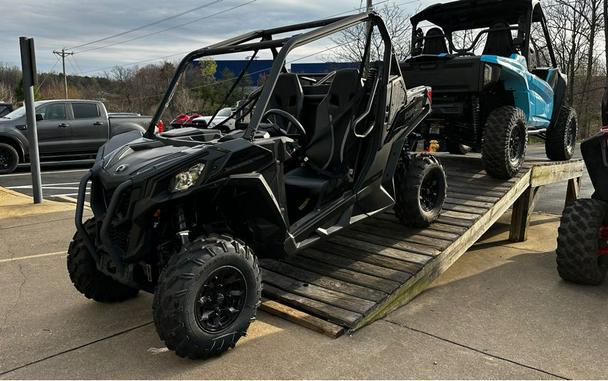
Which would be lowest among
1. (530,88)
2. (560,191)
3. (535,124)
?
(560,191)

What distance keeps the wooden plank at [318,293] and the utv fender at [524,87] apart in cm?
321

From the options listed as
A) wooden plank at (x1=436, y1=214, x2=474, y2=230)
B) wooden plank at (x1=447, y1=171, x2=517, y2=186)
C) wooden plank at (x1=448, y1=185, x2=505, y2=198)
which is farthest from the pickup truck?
wooden plank at (x1=436, y1=214, x2=474, y2=230)

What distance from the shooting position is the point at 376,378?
297 cm

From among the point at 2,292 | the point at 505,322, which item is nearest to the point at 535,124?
the point at 505,322

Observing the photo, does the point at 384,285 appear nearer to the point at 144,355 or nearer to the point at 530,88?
the point at 144,355

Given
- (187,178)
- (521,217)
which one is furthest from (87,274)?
(521,217)

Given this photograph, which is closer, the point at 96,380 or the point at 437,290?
the point at 96,380

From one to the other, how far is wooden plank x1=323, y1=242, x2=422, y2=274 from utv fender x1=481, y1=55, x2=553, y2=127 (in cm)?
257

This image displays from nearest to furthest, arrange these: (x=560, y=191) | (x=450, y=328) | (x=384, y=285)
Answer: (x=450, y=328) < (x=384, y=285) < (x=560, y=191)

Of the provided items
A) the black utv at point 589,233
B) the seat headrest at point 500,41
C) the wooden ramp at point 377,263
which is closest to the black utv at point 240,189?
the wooden ramp at point 377,263

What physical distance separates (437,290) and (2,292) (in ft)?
12.2

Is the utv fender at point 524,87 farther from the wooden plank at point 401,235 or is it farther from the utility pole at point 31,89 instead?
the utility pole at point 31,89

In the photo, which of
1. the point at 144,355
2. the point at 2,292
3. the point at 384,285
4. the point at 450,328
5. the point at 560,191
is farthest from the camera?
the point at 560,191

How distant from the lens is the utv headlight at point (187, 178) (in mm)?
3000
